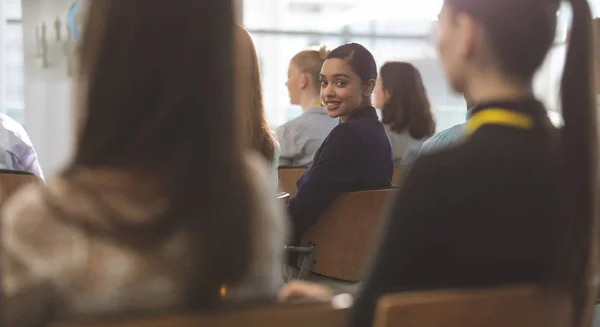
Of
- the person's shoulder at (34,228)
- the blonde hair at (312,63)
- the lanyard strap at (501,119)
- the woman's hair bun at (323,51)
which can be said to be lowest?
the blonde hair at (312,63)

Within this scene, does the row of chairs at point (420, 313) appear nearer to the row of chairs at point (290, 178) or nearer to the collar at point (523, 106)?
the collar at point (523, 106)

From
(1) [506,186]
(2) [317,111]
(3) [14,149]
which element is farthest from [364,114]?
(1) [506,186]

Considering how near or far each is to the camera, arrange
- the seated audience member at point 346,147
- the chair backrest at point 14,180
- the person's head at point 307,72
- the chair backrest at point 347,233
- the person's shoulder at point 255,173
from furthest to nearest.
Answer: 1. the person's head at point 307,72
2. the seated audience member at point 346,147
3. the chair backrest at point 347,233
4. the chair backrest at point 14,180
5. the person's shoulder at point 255,173

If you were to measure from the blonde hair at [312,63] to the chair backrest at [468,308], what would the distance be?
2878 millimetres

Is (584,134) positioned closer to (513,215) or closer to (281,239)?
(513,215)

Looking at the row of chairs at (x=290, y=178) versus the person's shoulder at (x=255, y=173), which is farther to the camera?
the row of chairs at (x=290, y=178)

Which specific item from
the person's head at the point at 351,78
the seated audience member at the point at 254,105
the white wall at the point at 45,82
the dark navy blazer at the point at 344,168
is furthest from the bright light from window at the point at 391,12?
the seated audience member at the point at 254,105

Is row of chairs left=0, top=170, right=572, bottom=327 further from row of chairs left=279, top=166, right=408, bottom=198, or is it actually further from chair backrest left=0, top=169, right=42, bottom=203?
row of chairs left=279, top=166, right=408, bottom=198

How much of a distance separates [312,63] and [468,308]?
299 cm

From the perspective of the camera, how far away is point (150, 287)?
91 centimetres

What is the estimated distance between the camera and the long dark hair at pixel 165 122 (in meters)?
0.88

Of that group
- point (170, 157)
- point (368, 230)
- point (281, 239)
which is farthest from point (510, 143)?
point (368, 230)

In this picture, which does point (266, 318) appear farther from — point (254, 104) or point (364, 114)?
point (364, 114)

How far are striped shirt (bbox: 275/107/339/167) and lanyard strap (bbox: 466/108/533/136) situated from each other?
7.79 ft
